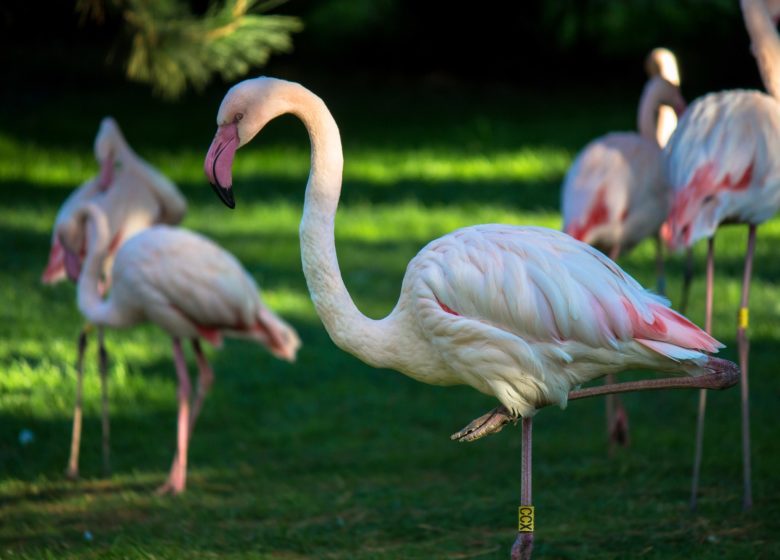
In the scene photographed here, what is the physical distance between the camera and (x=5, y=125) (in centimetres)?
1362

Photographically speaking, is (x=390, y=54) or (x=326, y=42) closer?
(x=326, y=42)

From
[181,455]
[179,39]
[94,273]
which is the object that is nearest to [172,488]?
[181,455]

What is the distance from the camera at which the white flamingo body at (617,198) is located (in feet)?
20.4

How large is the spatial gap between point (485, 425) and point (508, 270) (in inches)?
19.8

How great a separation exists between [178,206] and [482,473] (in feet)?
A: 9.24

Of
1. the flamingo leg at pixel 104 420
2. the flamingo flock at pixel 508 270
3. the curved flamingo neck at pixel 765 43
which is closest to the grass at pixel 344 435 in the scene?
the flamingo leg at pixel 104 420

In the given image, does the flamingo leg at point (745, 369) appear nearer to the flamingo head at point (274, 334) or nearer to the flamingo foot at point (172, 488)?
the flamingo head at point (274, 334)

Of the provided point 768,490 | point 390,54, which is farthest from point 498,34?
point 768,490

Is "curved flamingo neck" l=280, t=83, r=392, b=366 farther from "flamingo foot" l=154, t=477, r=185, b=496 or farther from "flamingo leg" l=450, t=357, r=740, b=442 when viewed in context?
"flamingo foot" l=154, t=477, r=185, b=496

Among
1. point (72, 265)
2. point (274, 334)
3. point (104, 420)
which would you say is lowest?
point (104, 420)

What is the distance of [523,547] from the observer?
387 cm

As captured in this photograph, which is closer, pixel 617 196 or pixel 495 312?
pixel 495 312

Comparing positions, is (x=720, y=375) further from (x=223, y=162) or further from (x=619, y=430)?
(x=619, y=430)

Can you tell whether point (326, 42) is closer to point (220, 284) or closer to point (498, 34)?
point (498, 34)
